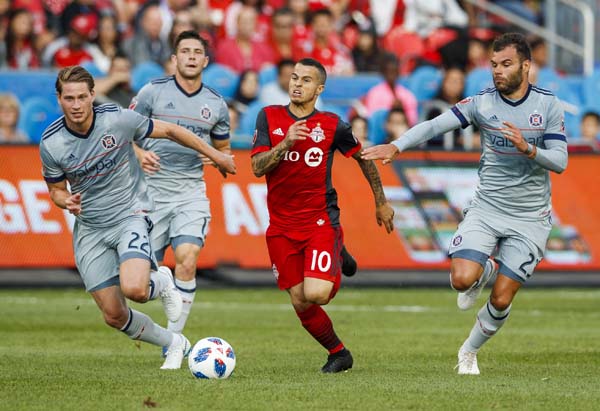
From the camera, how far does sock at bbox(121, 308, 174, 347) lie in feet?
34.0

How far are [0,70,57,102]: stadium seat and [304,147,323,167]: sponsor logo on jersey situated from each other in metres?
11.1

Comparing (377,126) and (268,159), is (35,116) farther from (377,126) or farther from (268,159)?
(268,159)

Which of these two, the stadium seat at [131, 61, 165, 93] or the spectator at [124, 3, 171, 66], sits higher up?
the spectator at [124, 3, 171, 66]

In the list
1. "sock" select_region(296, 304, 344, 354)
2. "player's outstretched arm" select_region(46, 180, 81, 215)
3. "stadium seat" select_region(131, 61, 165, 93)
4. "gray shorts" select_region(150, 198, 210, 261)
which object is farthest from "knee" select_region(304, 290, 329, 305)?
"stadium seat" select_region(131, 61, 165, 93)

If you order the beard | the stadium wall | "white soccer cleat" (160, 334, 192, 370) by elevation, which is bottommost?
the stadium wall

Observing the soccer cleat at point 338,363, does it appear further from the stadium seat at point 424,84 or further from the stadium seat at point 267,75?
the stadium seat at point 424,84

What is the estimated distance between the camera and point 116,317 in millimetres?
10258

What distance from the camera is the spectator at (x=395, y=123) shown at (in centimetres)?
1969

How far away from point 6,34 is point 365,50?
6451 mm

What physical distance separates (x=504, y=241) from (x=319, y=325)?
1674mm

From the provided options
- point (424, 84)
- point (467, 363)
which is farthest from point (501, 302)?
point (424, 84)

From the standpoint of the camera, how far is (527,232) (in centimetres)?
1059

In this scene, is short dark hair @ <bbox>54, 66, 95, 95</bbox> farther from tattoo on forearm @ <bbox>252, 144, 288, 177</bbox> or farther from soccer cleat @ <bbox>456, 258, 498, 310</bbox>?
soccer cleat @ <bbox>456, 258, 498, 310</bbox>

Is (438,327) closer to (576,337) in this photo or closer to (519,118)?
(576,337)
